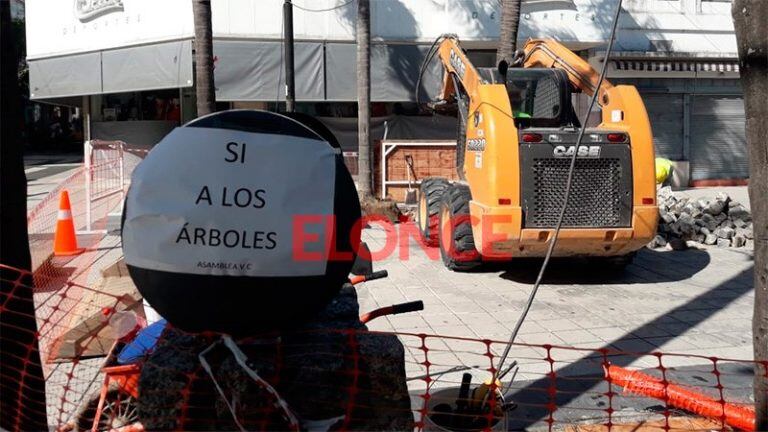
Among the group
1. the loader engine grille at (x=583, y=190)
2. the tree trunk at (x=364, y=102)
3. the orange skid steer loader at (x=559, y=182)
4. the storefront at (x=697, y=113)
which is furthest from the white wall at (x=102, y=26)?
the storefront at (x=697, y=113)

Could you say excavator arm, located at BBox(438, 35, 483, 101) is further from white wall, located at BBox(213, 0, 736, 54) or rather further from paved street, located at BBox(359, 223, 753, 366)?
white wall, located at BBox(213, 0, 736, 54)

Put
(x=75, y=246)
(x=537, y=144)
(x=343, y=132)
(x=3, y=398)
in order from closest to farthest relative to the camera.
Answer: (x=3, y=398), (x=537, y=144), (x=75, y=246), (x=343, y=132)

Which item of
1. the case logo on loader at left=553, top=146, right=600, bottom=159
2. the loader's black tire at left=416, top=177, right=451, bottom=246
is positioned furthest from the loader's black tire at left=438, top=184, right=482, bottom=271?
the case logo on loader at left=553, top=146, right=600, bottom=159

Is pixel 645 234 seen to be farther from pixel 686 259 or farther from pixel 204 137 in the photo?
pixel 204 137

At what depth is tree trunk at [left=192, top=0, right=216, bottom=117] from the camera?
10.8 metres

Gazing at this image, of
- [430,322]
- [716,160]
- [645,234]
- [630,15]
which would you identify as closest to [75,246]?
[430,322]

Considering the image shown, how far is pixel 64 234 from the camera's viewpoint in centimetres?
909

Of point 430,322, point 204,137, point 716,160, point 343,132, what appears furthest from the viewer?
point 716,160

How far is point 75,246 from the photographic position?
930 centimetres

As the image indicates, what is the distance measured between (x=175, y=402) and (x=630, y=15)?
17185mm

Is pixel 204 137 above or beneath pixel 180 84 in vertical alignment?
beneath

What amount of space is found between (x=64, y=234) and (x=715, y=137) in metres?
15.9

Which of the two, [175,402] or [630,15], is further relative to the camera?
[630,15]

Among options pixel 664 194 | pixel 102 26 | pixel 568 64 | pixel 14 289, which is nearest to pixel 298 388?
pixel 14 289
